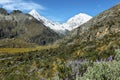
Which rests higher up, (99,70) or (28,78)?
(99,70)

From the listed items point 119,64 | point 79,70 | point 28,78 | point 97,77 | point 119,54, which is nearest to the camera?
point 97,77

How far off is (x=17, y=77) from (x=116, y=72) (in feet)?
43.0

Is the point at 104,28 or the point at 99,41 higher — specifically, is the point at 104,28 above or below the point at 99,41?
above

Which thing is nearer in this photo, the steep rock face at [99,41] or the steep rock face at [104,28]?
the steep rock face at [99,41]

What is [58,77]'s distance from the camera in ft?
37.0

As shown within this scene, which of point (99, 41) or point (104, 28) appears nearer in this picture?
point (99, 41)

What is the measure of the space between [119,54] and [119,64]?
157 cm

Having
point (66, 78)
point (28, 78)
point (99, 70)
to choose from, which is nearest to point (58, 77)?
point (66, 78)

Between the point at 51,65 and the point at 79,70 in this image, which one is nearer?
the point at 79,70

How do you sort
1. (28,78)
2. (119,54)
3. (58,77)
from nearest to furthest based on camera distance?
(119,54) < (58,77) < (28,78)

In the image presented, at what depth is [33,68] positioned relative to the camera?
24734 mm

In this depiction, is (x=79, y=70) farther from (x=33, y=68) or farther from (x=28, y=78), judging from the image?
(x=33, y=68)

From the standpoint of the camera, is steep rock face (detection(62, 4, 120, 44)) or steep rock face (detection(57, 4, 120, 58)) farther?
steep rock face (detection(62, 4, 120, 44))

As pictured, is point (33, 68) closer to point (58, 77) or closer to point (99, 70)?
point (58, 77)
